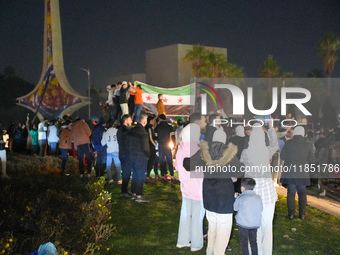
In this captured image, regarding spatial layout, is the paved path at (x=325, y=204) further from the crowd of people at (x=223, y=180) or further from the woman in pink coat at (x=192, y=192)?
the woman in pink coat at (x=192, y=192)

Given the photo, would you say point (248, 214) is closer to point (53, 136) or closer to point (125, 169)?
point (125, 169)

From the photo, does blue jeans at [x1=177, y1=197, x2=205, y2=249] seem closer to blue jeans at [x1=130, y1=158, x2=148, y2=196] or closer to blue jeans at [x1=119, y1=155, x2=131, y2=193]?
blue jeans at [x1=130, y1=158, x2=148, y2=196]

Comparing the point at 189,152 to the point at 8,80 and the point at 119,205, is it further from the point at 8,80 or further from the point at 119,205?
the point at 8,80

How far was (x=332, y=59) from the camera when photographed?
4269 cm

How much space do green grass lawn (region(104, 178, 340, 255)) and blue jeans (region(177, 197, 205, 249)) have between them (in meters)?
0.15

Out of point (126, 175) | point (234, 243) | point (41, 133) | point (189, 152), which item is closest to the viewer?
point (189, 152)

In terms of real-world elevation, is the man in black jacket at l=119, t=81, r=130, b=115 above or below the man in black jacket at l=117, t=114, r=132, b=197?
above

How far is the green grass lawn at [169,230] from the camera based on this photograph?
618cm

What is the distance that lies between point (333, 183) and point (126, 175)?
23.0 ft

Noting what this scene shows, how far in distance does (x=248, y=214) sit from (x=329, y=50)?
4255cm

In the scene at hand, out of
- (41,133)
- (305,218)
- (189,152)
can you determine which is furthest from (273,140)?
(41,133)

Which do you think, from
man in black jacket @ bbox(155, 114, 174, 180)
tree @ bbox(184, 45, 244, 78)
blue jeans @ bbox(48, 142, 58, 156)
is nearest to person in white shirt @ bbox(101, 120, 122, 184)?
man in black jacket @ bbox(155, 114, 174, 180)

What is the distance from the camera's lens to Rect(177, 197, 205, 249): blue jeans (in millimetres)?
5738

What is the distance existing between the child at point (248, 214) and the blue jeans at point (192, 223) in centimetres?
83
